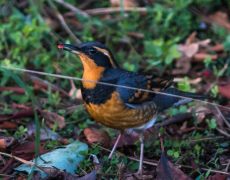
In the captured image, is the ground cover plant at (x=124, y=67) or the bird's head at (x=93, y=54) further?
the bird's head at (x=93, y=54)

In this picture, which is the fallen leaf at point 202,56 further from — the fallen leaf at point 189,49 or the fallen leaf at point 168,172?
the fallen leaf at point 168,172

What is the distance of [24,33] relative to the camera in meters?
8.22

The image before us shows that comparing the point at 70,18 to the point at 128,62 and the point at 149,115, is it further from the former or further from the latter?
the point at 149,115

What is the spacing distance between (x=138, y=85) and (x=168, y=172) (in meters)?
1.13

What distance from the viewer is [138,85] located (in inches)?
238

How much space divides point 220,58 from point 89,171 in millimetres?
3340

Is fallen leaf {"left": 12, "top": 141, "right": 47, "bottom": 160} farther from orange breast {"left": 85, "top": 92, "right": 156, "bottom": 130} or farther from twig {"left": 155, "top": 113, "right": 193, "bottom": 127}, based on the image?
twig {"left": 155, "top": 113, "right": 193, "bottom": 127}

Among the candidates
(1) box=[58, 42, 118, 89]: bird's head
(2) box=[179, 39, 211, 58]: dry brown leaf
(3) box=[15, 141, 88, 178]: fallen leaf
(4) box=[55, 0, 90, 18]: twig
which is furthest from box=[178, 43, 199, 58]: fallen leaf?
(3) box=[15, 141, 88, 178]: fallen leaf

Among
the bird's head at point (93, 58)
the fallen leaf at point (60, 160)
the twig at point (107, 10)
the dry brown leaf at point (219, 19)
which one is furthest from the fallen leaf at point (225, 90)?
the fallen leaf at point (60, 160)

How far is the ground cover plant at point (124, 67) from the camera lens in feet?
18.5

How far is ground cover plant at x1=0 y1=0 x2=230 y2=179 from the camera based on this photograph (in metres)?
5.65

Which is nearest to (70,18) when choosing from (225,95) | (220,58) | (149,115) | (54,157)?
(220,58)

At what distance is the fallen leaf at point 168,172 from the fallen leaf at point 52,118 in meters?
1.63

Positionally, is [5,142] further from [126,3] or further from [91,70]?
[126,3]
